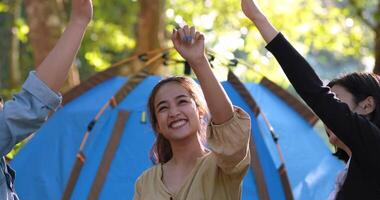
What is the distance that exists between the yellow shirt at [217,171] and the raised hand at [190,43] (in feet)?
0.72

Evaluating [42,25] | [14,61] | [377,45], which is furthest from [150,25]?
[14,61]

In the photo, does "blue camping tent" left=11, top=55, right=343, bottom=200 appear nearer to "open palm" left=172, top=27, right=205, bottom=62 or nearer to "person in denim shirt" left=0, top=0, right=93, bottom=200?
"open palm" left=172, top=27, right=205, bottom=62

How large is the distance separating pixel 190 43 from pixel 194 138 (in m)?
0.45

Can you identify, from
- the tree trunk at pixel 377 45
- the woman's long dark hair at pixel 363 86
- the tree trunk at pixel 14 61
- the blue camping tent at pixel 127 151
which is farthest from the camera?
the tree trunk at pixel 14 61

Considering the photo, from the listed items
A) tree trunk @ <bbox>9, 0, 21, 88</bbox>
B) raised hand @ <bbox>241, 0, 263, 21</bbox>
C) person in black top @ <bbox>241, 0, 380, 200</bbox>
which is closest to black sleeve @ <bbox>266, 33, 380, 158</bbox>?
person in black top @ <bbox>241, 0, 380, 200</bbox>

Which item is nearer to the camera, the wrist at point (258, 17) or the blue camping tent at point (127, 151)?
the wrist at point (258, 17)

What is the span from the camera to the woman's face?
8.22 ft

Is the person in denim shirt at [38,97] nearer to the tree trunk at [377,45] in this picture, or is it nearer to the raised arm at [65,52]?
the raised arm at [65,52]

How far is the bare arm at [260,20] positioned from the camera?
6.98 ft

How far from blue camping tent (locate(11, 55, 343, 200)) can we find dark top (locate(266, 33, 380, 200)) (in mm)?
1618

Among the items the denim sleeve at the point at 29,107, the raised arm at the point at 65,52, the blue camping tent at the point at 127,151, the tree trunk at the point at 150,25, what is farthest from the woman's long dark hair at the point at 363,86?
the tree trunk at the point at 150,25

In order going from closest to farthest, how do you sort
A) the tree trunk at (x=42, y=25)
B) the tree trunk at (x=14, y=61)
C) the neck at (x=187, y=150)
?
the neck at (x=187, y=150) → the tree trunk at (x=42, y=25) → the tree trunk at (x=14, y=61)

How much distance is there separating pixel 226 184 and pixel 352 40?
8534 mm

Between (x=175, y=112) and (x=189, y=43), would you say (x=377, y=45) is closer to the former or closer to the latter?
(x=175, y=112)
